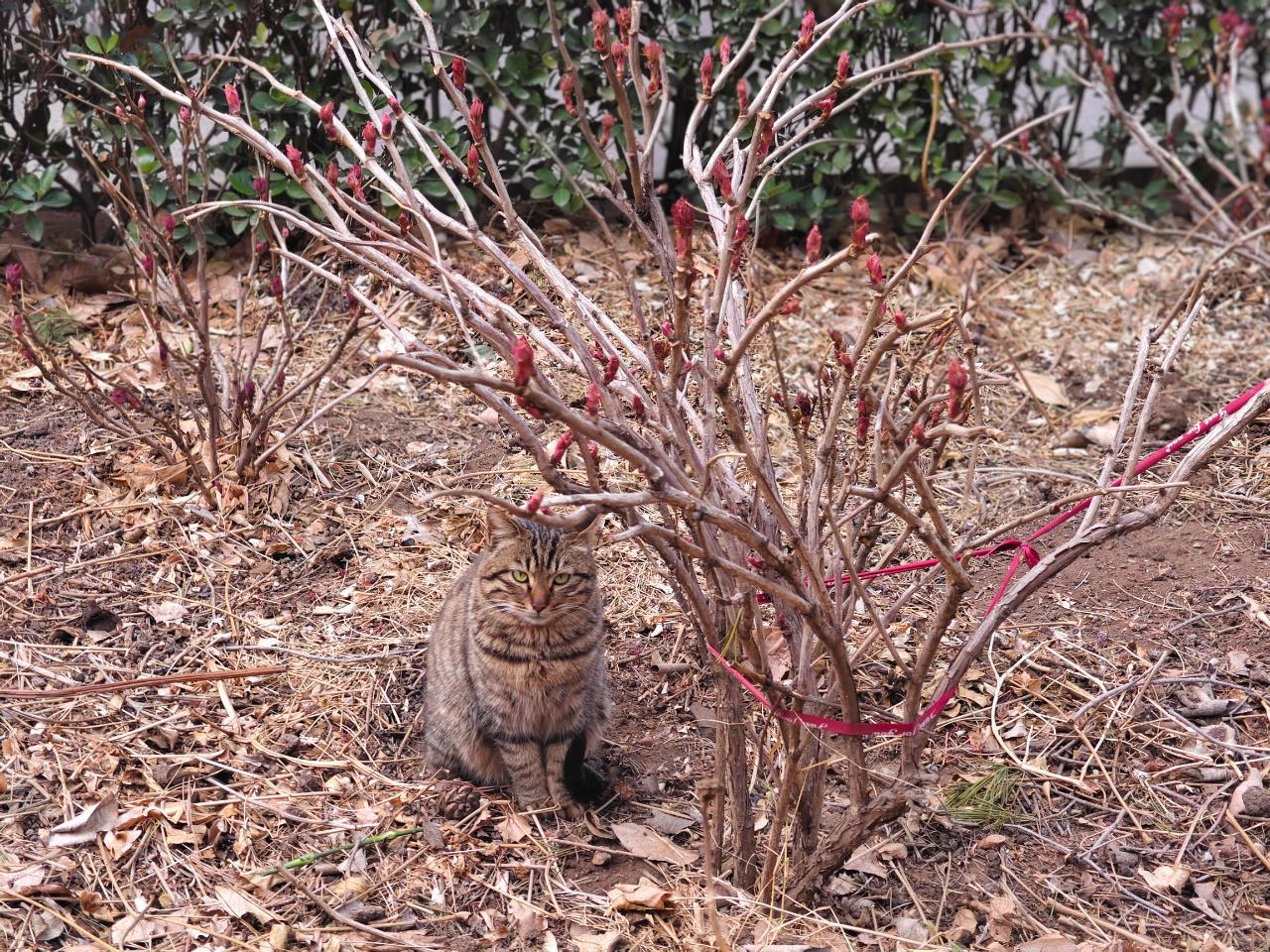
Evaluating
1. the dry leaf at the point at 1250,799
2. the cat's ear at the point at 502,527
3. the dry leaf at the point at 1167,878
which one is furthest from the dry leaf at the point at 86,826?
the dry leaf at the point at 1250,799

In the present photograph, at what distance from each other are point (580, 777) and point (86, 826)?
132 centimetres

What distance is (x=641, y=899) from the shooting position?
326cm

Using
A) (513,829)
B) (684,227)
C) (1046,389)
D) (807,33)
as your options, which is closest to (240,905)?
(513,829)

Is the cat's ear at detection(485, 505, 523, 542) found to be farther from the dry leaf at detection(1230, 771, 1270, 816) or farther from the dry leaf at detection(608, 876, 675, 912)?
the dry leaf at detection(1230, 771, 1270, 816)

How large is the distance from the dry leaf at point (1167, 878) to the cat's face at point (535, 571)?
161cm

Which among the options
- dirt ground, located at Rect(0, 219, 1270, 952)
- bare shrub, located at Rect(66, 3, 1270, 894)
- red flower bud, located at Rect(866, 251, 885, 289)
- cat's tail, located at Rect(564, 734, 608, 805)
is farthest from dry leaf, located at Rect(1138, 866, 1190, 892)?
red flower bud, located at Rect(866, 251, 885, 289)

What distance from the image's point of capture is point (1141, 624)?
4203mm

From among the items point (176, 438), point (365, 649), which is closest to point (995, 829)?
point (365, 649)

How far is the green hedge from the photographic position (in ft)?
18.1

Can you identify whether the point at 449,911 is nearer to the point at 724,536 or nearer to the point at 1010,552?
the point at 724,536

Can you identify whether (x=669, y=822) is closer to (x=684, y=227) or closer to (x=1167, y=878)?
(x=1167, y=878)

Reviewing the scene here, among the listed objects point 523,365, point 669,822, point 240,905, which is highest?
point 523,365

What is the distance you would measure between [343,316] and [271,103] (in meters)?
0.95

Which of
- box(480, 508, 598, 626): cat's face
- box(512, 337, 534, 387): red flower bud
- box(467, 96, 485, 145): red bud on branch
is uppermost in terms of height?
box(467, 96, 485, 145): red bud on branch
